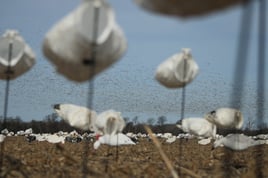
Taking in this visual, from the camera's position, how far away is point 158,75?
5.65m

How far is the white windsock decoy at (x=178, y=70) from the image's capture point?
565 cm

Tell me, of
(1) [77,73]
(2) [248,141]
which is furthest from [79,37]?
(2) [248,141]

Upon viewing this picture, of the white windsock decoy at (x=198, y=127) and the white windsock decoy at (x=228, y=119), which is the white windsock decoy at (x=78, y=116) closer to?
the white windsock decoy at (x=228, y=119)

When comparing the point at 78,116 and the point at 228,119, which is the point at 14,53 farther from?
the point at 78,116

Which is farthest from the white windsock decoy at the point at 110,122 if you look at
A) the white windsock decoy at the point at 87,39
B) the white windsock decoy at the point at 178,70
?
the white windsock decoy at the point at 87,39

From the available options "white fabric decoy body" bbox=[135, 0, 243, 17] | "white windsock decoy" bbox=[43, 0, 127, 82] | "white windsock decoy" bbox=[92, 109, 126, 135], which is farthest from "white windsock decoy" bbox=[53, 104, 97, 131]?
"white fabric decoy body" bbox=[135, 0, 243, 17]

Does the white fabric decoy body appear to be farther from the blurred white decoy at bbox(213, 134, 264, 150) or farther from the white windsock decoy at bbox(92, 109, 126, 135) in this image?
the white windsock decoy at bbox(92, 109, 126, 135)

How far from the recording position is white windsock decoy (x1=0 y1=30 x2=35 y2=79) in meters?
4.85

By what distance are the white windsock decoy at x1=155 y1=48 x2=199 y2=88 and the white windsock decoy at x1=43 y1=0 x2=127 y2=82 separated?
210cm

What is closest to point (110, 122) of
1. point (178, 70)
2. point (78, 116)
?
point (78, 116)

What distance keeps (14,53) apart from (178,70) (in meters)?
1.76

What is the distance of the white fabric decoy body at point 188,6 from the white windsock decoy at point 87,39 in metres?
0.99

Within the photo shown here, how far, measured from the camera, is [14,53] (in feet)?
16.1

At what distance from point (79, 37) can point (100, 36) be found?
0.14m
